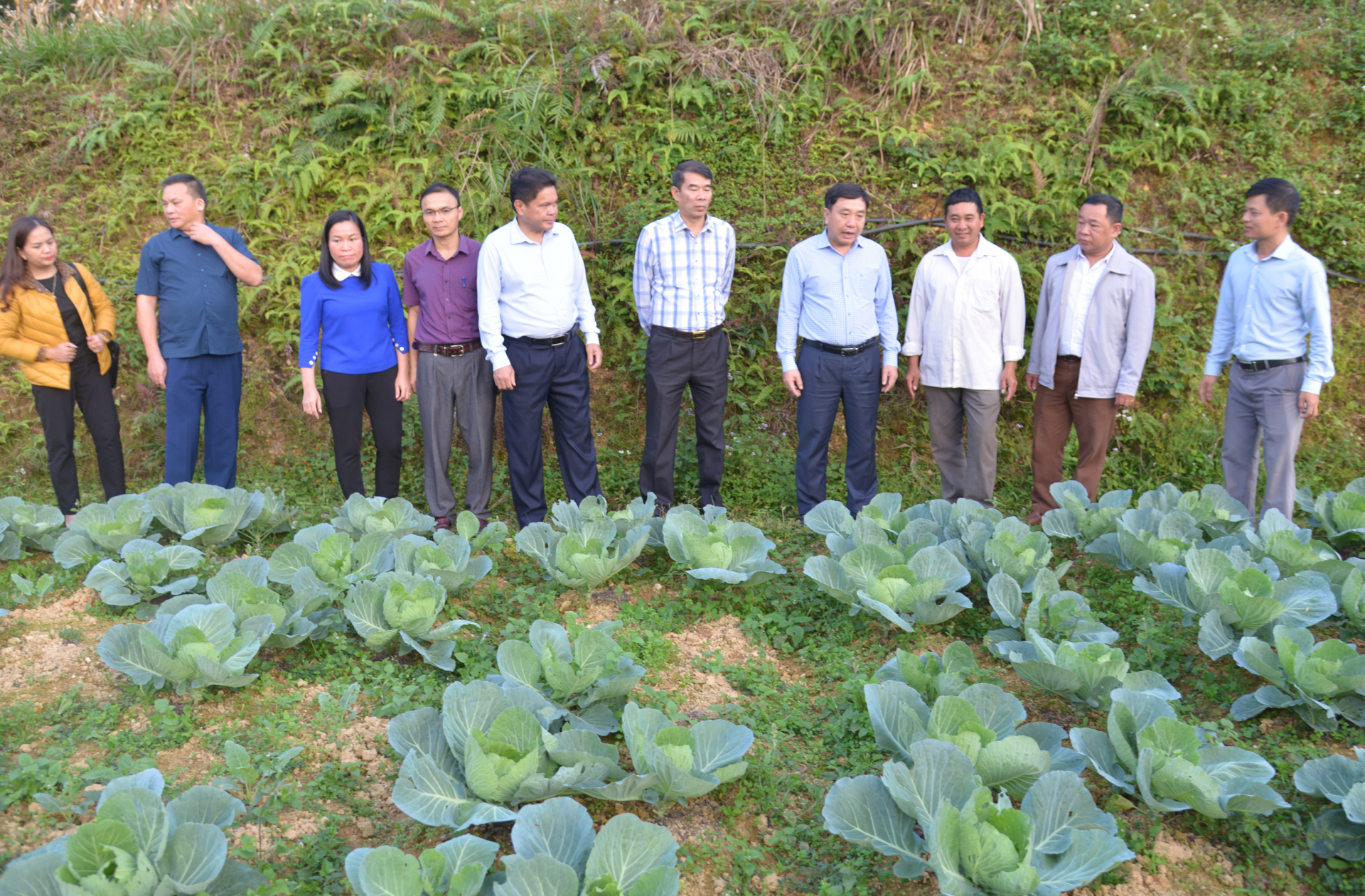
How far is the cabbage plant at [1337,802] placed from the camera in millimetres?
2320

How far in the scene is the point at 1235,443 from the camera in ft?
16.3

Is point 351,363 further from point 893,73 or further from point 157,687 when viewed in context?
point 893,73

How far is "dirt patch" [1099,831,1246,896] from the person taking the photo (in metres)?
2.31

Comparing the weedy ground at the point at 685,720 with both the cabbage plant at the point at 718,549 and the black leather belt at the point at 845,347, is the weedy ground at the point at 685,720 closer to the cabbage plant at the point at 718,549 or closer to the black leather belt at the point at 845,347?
the cabbage plant at the point at 718,549

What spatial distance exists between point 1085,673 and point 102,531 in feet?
12.8

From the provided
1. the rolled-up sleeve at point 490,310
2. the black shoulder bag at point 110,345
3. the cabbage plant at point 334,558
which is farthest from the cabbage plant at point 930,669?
the black shoulder bag at point 110,345

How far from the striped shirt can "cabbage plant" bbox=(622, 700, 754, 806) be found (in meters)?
2.98

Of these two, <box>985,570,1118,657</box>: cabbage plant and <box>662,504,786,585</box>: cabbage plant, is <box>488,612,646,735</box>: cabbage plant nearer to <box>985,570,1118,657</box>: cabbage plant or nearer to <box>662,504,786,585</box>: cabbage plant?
<box>662,504,786,585</box>: cabbage plant

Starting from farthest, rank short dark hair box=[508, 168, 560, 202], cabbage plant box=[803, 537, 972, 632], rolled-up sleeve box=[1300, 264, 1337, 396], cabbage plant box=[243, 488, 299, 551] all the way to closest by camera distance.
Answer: short dark hair box=[508, 168, 560, 202] < rolled-up sleeve box=[1300, 264, 1337, 396] < cabbage plant box=[243, 488, 299, 551] < cabbage plant box=[803, 537, 972, 632]

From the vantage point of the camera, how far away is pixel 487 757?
2312 millimetres

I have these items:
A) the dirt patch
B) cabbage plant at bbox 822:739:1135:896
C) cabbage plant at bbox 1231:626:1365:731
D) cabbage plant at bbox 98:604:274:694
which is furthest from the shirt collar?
the dirt patch

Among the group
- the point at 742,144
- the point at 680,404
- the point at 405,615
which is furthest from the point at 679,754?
the point at 742,144

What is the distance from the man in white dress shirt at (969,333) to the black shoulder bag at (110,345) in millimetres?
4623

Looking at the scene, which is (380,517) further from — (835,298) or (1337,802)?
(1337,802)
